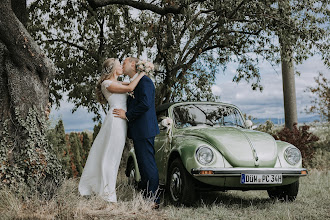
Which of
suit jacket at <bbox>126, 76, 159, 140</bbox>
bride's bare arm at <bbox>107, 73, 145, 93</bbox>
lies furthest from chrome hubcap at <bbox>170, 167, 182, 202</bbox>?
bride's bare arm at <bbox>107, 73, 145, 93</bbox>

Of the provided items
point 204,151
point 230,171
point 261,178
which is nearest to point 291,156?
point 261,178

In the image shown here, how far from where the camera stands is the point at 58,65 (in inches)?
501

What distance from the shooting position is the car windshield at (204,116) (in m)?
6.89

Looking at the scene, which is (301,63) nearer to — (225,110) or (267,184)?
(225,110)

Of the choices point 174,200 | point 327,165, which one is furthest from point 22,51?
point 327,165

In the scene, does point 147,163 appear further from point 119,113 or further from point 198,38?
point 198,38

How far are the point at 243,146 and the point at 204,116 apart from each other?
4.05 ft

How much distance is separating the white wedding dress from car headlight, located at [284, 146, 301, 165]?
2644 mm

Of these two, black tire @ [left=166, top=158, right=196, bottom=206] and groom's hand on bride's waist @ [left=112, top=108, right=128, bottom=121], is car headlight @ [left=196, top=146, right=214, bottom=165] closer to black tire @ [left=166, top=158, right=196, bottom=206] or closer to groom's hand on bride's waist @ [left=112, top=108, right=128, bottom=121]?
black tire @ [left=166, top=158, right=196, bottom=206]

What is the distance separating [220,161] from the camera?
5727 mm

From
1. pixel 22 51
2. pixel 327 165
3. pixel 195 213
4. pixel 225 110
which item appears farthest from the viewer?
pixel 327 165

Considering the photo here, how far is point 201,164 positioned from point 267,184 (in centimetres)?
107

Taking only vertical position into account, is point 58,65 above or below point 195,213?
above

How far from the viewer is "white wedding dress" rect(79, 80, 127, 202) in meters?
5.34
